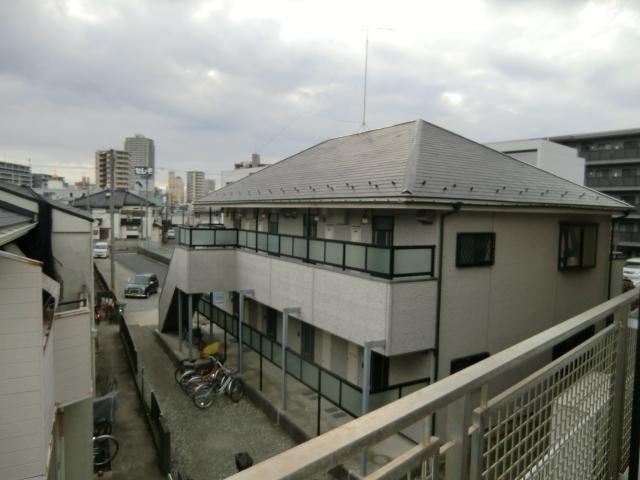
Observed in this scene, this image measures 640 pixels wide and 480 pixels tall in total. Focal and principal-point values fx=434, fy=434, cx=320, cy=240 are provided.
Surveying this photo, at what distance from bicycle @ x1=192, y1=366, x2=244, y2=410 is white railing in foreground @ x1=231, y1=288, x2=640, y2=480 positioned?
34.5ft

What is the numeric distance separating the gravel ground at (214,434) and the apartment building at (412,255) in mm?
2042

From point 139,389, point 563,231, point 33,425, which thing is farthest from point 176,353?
point 563,231

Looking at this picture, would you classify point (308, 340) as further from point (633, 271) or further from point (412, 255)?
point (633, 271)

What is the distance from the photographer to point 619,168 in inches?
1453

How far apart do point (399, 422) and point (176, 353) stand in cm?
1585

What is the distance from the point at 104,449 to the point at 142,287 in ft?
61.7

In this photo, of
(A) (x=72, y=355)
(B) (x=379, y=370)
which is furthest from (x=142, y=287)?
(B) (x=379, y=370)

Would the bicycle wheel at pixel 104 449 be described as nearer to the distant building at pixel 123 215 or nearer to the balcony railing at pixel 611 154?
the balcony railing at pixel 611 154

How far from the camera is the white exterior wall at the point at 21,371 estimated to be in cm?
476

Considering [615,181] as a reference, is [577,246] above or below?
below

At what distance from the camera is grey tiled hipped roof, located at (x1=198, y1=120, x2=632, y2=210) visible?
29.8 feet

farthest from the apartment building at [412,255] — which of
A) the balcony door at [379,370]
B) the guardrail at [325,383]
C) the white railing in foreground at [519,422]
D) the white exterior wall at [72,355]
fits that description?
the white railing in foreground at [519,422]

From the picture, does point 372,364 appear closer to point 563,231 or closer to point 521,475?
point 563,231

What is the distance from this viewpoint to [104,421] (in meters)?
9.80
